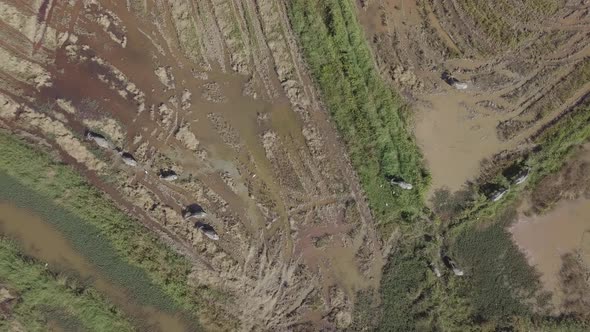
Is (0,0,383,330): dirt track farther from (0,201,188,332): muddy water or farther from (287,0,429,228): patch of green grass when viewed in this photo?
(0,201,188,332): muddy water

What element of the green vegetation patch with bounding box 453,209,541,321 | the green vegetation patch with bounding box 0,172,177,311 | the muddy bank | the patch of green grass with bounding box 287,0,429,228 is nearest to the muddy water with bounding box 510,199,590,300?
the green vegetation patch with bounding box 453,209,541,321

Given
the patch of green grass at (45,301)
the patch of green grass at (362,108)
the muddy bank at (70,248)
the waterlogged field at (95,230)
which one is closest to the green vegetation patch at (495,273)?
the patch of green grass at (362,108)

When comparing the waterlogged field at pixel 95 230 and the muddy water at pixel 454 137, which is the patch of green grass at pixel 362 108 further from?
the waterlogged field at pixel 95 230

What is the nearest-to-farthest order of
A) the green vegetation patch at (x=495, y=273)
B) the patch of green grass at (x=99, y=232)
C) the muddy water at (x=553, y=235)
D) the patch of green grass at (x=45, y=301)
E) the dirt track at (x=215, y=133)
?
the patch of green grass at (x=45, y=301), the patch of green grass at (x=99, y=232), the dirt track at (x=215, y=133), the green vegetation patch at (x=495, y=273), the muddy water at (x=553, y=235)

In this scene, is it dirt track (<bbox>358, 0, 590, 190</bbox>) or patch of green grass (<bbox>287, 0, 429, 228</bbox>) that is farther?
dirt track (<bbox>358, 0, 590, 190</bbox>)

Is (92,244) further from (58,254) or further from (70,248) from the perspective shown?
(58,254)
